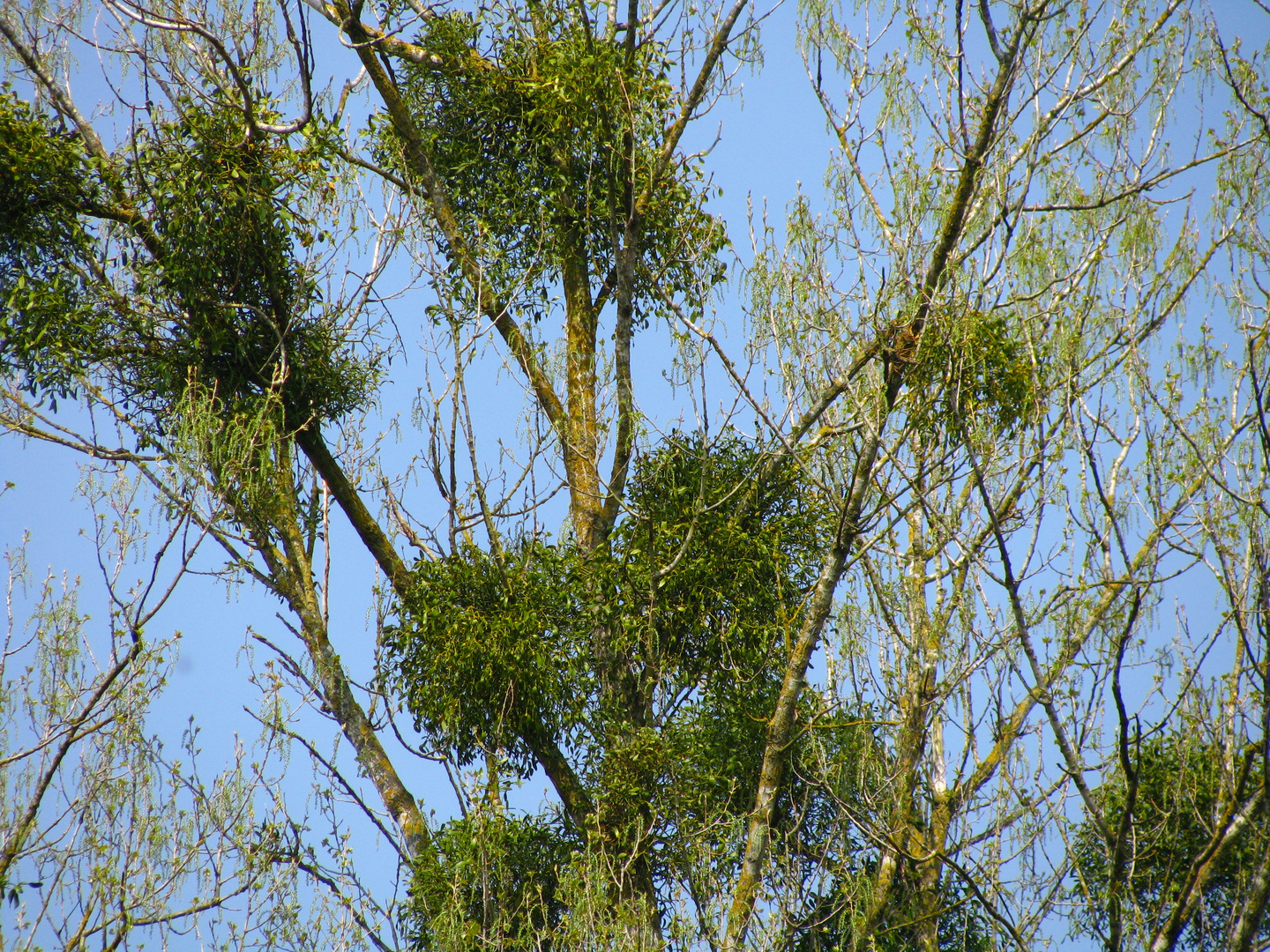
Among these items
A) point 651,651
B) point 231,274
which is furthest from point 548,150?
point 651,651

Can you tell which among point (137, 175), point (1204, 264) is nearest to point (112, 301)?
point (137, 175)

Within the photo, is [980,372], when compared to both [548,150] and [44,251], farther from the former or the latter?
[44,251]

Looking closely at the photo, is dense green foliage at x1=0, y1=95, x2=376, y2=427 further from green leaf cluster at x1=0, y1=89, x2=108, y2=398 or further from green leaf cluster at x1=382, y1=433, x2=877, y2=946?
green leaf cluster at x1=382, y1=433, x2=877, y2=946

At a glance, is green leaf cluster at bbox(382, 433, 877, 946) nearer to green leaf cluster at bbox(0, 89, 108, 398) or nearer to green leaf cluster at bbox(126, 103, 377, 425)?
green leaf cluster at bbox(126, 103, 377, 425)

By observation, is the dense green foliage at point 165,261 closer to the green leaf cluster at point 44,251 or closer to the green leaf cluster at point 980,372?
the green leaf cluster at point 44,251

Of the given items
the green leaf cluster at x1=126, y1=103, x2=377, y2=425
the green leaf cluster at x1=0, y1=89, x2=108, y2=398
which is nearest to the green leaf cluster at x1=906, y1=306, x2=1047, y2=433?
the green leaf cluster at x1=126, y1=103, x2=377, y2=425

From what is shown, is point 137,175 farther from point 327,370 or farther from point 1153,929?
point 1153,929

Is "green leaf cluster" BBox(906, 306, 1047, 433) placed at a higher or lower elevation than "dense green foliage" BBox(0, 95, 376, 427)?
lower

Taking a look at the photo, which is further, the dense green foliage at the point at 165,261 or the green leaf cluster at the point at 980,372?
the dense green foliage at the point at 165,261

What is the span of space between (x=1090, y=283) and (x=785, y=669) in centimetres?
229

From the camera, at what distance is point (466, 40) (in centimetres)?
672

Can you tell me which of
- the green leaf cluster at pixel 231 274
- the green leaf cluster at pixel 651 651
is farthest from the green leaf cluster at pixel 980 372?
the green leaf cluster at pixel 231 274

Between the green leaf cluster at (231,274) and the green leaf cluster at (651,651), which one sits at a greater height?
the green leaf cluster at (231,274)

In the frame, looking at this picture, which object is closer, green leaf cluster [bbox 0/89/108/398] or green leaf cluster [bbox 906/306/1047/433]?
green leaf cluster [bbox 906/306/1047/433]
